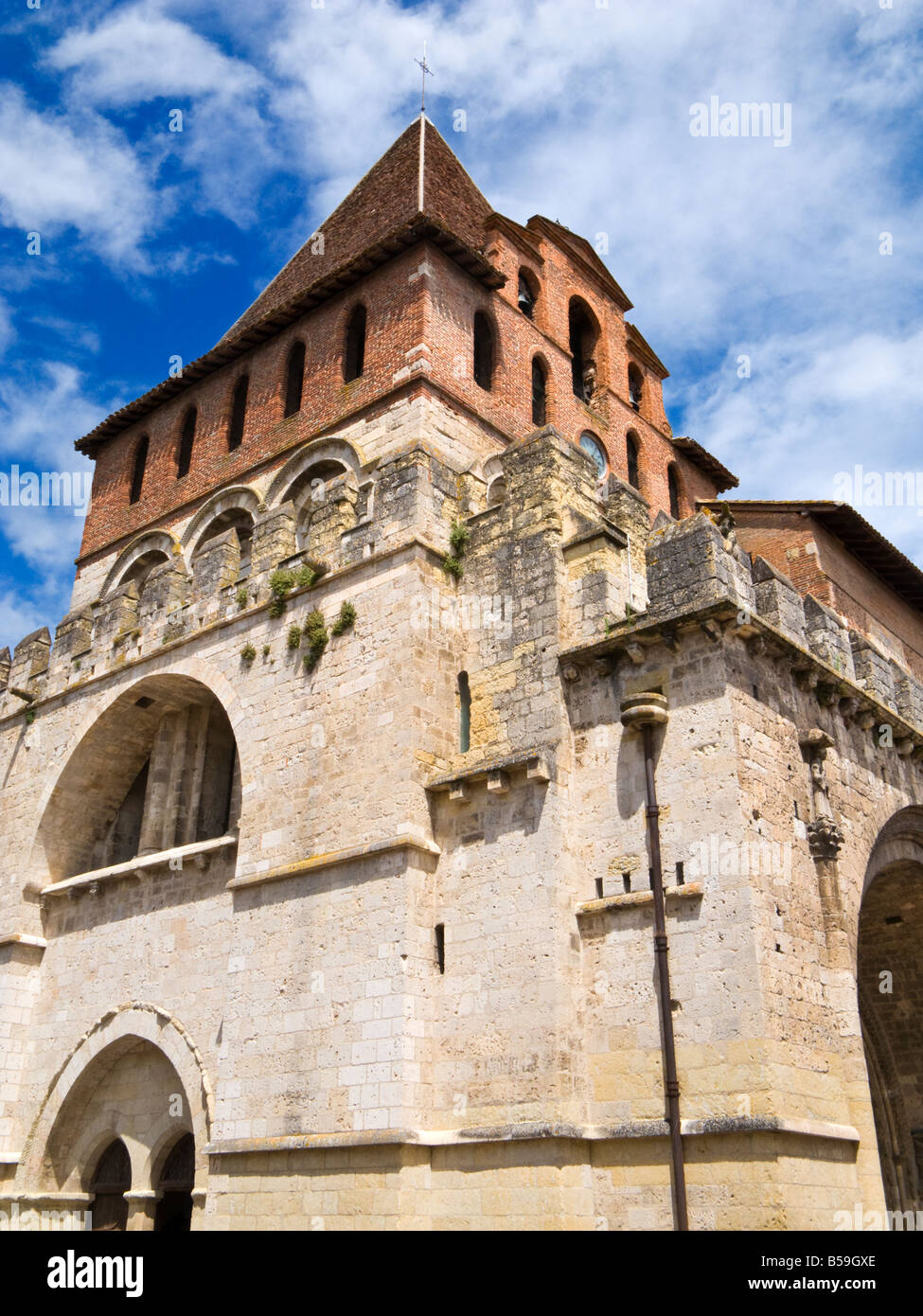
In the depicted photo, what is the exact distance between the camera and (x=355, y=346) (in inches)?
707

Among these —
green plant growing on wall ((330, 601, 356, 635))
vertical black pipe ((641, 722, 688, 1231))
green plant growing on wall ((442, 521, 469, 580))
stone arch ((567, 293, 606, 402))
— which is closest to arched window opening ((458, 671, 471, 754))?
green plant growing on wall ((442, 521, 469, 580))

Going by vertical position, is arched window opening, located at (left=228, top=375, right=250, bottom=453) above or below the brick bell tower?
above

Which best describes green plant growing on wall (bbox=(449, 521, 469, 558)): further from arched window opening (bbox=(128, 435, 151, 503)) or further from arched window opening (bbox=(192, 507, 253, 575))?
arched window opening (bbox=(128, 435, 151, 503))

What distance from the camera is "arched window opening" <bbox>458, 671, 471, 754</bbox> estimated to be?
1228 centimetres

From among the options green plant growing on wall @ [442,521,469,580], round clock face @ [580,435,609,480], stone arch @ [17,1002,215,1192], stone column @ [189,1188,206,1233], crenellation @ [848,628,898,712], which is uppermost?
round clock face @ [580,435,609,480]

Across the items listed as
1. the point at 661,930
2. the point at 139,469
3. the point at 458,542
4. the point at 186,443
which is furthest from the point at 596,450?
the point at 661,930

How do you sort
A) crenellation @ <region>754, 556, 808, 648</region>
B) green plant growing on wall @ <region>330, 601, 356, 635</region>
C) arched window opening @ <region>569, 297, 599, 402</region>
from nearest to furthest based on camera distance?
crenellation @ <region>754, 556, 808, 648</region> → green plant growing on wall @ <region>330, 601, 356, 635</region> → arched window opening @ <region>569, 297, 599, 402</region>

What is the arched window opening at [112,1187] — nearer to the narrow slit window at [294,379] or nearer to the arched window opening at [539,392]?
the narrow slit window at [294,379]

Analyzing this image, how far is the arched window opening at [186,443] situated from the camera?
19875 millimetres

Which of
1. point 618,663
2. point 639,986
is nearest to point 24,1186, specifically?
point 639,986

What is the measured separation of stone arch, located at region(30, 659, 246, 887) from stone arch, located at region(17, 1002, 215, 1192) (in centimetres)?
273

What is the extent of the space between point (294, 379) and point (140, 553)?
13.2ft
